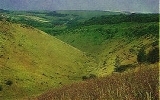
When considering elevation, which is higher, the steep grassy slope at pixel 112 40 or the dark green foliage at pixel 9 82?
the steep grassy slope at pixel 112 40

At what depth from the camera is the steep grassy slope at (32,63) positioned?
186 ft

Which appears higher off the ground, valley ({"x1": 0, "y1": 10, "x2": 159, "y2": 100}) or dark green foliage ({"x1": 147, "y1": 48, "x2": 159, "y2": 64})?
dark green foliage ({"x1": 147, "y1": 48, "x2": 159, "y2": 64})

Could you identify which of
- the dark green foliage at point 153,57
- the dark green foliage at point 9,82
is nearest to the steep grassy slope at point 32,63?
the dark green foliage at point 9,82

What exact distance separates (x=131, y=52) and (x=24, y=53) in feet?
80.7

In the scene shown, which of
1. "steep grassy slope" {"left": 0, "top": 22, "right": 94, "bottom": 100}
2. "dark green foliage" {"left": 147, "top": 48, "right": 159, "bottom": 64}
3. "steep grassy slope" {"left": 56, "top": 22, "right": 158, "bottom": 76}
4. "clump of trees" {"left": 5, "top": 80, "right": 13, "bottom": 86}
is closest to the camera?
"dark green foliage" {"left": 147, "top": 48, "right": 159, "bottom": 64}

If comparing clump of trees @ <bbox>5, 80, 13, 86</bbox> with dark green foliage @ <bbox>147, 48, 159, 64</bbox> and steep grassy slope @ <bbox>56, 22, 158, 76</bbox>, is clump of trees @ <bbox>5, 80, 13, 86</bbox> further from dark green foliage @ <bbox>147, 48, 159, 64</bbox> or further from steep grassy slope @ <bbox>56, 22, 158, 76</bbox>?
steep grassy slope @ <bbox>56, 22, 158, 76</bbox>

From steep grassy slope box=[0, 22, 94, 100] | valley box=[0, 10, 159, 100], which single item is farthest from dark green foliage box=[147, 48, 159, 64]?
steep grassy slope box=[0, 22, 94, 100]

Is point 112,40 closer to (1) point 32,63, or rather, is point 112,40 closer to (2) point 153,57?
(1) point 32,63

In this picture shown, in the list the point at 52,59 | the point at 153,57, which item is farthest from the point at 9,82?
the point at 52,59

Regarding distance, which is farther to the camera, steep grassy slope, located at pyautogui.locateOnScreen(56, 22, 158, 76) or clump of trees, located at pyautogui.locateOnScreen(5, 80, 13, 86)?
steep grassy slope, located at pyautogui.locateOnScreen(56, 22, 158, 76)

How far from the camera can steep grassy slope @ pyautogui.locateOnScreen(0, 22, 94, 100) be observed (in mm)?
56562

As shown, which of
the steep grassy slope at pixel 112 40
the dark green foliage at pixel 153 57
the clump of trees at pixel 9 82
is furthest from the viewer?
the steep grassy slope at pixel 112 40

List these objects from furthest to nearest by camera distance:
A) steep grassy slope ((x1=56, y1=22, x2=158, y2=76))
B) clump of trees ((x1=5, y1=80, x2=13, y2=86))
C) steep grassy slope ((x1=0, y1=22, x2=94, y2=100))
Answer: steep grassy slope ((x1=56, y1=22, x2=158, y2=76)) → steep grassy slope ((x1=0, y1=22, x2=94, y2=100)) → clump of trees ((x1=5, y1=80, x2=13, y2=86))

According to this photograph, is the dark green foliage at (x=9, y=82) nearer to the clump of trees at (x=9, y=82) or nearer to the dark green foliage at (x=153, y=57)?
the clump of trees at (x=9, y=82)
